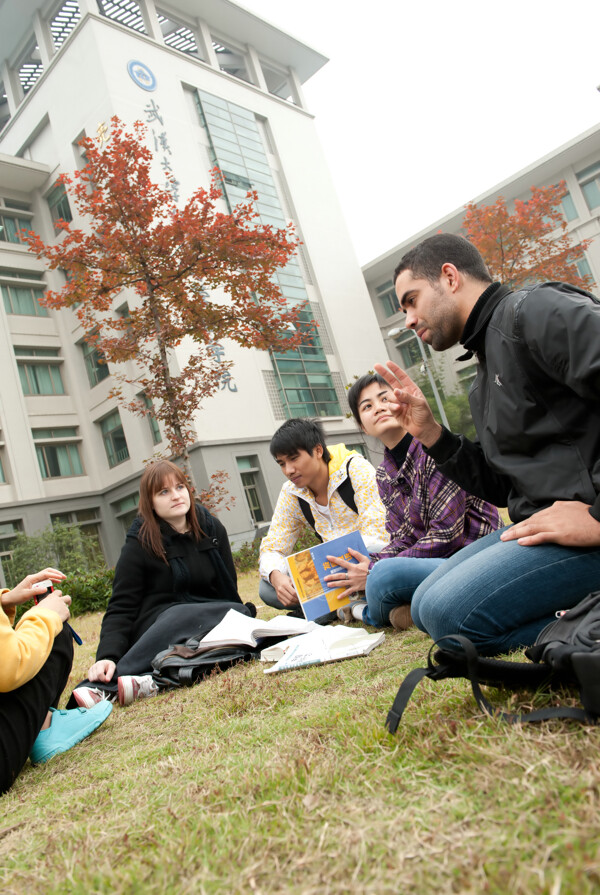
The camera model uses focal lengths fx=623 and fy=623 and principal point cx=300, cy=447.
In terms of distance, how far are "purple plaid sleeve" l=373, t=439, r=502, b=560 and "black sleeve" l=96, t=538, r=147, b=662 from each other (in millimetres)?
1824

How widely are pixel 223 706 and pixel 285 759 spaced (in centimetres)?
118

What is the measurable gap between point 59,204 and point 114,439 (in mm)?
10049

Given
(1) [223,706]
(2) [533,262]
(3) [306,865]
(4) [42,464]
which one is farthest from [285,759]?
(4) [42,464]

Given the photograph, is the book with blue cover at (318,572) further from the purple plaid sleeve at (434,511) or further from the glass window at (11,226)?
the glass window at (11,226)

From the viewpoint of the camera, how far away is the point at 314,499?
471cm

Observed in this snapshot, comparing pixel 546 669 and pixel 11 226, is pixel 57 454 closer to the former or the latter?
pixel 11 226

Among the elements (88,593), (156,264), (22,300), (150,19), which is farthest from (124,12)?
(88,593)

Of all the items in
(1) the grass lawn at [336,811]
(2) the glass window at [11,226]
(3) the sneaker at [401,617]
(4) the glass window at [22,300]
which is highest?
(2) the glass window at [11,226]

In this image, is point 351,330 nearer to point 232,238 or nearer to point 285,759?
point 232,238

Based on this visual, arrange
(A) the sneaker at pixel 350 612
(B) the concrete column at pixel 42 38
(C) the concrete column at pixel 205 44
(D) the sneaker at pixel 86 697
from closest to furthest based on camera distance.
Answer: (D) the sneaker at pixel 86 697 < (A) the sneaker at pixel 350 612 < (B) the concrete column at pixel 42 38 < (C) the concrete column at pixel 205 44

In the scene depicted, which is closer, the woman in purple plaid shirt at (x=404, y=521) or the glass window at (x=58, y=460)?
the woman in purple plaid shirt at (x=404, y=521)

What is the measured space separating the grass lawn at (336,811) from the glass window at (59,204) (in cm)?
2644

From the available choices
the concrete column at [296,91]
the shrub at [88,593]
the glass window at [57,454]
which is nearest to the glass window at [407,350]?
the concrete column at [296,91]

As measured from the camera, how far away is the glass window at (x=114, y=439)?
24.5m
